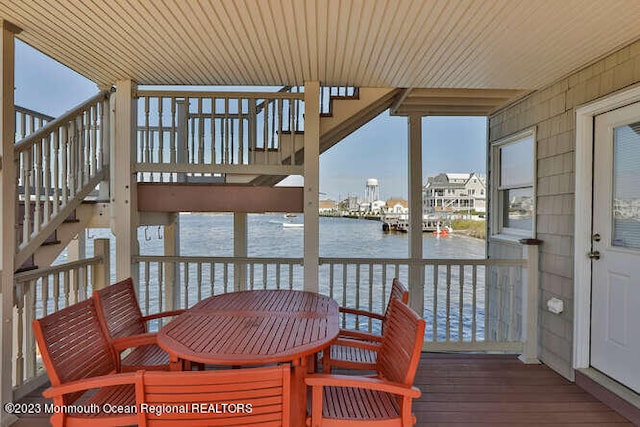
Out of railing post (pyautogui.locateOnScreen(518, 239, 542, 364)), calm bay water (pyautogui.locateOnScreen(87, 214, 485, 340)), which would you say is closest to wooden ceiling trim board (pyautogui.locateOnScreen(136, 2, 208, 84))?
railing post (pyautogui.locateOnScreen(518, 239, 542, 364))

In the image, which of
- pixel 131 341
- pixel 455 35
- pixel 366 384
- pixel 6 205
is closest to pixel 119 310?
pixel 131 341

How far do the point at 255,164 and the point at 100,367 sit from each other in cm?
A: 211

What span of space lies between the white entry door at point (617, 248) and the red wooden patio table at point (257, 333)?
2.09 metres

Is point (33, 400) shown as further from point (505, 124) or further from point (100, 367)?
point (505, 124)

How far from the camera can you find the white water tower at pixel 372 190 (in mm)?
8117

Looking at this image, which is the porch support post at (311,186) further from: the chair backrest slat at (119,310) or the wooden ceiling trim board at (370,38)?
the chair backrest slat at (119,310)

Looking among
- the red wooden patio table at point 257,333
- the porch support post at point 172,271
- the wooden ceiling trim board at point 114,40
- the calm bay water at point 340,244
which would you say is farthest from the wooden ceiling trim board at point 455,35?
the calm bay water at point 340,244

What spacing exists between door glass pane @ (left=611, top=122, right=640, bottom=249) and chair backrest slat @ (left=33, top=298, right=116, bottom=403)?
11.4ft

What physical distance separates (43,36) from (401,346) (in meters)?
3.08

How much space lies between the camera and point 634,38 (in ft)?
8.02

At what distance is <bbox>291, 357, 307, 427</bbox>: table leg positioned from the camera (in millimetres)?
1666

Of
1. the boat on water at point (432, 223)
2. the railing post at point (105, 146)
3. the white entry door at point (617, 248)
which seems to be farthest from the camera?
the boat on water at point (432, 223)

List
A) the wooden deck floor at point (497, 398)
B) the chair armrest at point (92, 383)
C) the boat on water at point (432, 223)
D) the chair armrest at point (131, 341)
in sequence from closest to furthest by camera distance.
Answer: the chair armrest at point (92, 383)
the chair armrest at point (131, 341)
the wooden deck floor at point (497, 398)
the boat on water at point (432, 223)

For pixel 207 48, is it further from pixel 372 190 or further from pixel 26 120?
pixel 372 190
